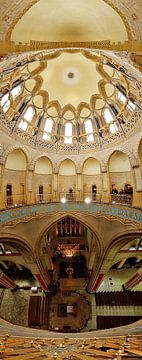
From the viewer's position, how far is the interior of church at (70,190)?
12492 millimetres

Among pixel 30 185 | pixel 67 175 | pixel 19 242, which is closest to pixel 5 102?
pixel 30 185

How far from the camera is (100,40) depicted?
19.4 feet

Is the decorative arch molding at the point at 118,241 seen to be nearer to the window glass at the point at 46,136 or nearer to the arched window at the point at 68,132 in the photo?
the arched window at the point at 68,132

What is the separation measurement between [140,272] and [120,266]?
2.76 metres

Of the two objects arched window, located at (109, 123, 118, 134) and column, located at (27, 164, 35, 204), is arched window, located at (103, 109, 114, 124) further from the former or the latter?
column, located at (27, 164, 35, 204)

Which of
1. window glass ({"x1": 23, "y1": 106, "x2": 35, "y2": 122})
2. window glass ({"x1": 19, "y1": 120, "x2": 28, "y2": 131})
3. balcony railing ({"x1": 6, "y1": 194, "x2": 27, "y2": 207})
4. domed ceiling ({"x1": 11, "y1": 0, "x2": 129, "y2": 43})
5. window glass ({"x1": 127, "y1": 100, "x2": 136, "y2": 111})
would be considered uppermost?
window glass ({"x1": 23, "y1": 106, "x2": 35, "y2": 122})

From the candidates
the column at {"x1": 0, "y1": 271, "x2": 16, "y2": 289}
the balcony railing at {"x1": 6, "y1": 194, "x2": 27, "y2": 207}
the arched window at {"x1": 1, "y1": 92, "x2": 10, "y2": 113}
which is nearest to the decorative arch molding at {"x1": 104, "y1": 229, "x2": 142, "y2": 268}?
the column at {"x1": 0, "y1": 271, "x2": 16, "y2": 289}

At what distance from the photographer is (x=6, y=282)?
14.2 metres

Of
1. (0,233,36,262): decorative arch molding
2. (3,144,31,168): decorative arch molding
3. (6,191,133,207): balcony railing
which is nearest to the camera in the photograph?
(0,233,36,262): decorative arch molding

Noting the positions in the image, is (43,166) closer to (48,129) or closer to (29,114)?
(48,129)

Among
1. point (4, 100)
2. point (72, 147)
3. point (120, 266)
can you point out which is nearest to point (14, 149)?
point (4, 100)

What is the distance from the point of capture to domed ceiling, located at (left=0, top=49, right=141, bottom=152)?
14.0 meters

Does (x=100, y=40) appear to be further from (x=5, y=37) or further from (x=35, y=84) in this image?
(x=35, y=84)

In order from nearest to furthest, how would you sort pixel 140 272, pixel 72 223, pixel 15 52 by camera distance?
pixel 15 52
pixel 140 272
pixel 72 223
